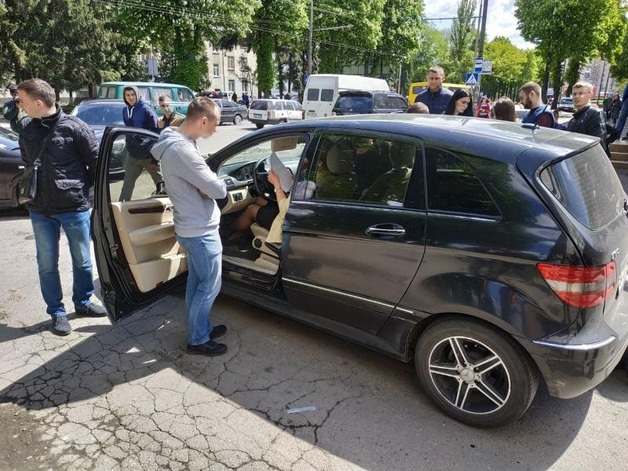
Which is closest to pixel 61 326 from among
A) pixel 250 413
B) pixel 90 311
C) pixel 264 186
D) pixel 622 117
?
pixel 90 311

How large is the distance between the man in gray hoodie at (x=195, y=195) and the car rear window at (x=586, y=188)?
72.8 inches

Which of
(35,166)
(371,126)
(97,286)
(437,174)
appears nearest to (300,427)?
(437,174)

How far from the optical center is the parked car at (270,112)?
22.7 m

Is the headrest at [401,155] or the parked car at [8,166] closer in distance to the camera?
the headrest at [401,155]

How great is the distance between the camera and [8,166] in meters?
6.39

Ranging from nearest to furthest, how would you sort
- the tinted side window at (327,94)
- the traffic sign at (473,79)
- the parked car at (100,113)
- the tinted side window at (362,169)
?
the tinted side window at (362,169) → the parked car at (100,113) → the traffic sign at (473,79) → the tinted side window at (327,94)

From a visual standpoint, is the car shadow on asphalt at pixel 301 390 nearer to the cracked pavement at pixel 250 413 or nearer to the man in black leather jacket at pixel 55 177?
the cracked pavement at pixel 250 413

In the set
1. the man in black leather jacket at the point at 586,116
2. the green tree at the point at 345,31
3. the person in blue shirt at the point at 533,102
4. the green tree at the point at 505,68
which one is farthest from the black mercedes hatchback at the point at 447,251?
the green tree at the point at 505,68

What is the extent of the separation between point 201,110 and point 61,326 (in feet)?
6.63

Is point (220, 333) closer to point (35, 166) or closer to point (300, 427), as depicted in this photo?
point (300, 427)

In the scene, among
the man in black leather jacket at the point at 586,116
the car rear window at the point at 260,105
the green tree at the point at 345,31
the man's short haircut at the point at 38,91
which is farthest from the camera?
the green tree at the point at 345,31

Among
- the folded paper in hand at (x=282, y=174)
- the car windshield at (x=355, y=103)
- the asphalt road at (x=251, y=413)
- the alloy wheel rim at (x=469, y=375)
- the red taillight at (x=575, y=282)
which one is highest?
the car windshield at (x=355, y=103)

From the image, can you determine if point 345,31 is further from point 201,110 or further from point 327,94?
point 201,110

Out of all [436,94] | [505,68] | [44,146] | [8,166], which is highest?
[505,68]
